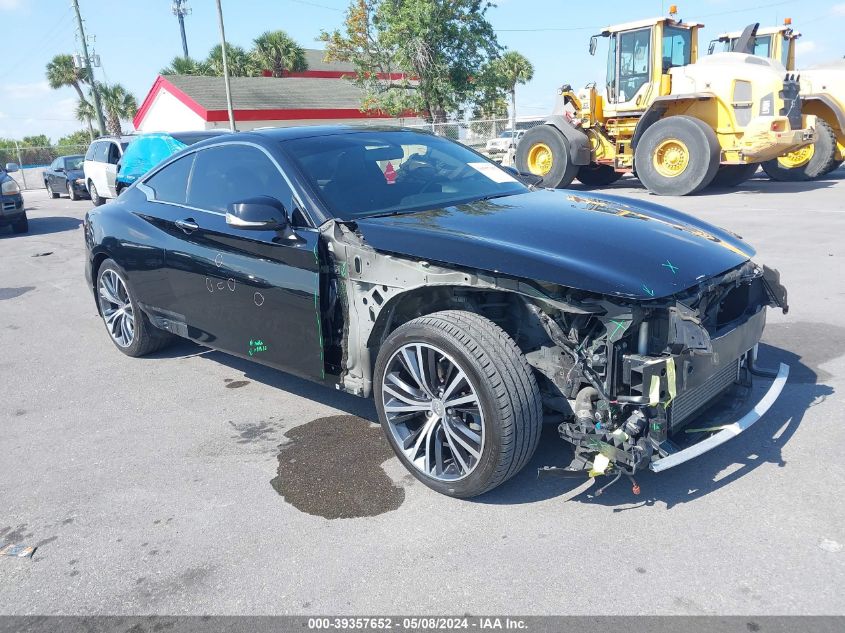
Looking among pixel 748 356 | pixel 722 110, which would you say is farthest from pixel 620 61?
pixel 748 356

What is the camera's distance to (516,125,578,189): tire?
50.4 ft

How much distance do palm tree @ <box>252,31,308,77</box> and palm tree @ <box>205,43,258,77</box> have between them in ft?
2.09

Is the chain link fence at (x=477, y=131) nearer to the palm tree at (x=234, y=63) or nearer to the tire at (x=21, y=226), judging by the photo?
the tire at (x=21, y=226)

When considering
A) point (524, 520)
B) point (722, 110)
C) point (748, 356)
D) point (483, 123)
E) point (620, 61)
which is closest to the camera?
point (524, 520)

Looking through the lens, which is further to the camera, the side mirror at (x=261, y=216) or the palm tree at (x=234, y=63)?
the palm tree at (x=234, y=63)

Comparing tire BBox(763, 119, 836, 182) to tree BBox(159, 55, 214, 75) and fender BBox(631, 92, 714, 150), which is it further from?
tree BBox(159, 55, 214, 75)

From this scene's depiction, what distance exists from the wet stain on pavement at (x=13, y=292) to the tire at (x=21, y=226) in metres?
6.09

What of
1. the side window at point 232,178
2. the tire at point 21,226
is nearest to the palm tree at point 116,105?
the tire at point 21,226

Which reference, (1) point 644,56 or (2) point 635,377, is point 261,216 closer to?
(2) point 635,377

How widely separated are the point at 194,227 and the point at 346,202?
3.93ft

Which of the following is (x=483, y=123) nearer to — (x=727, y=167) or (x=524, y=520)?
(x=727, y=167)

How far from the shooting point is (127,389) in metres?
4.91

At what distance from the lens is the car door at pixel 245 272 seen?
363 cm

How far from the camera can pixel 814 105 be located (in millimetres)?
15156
